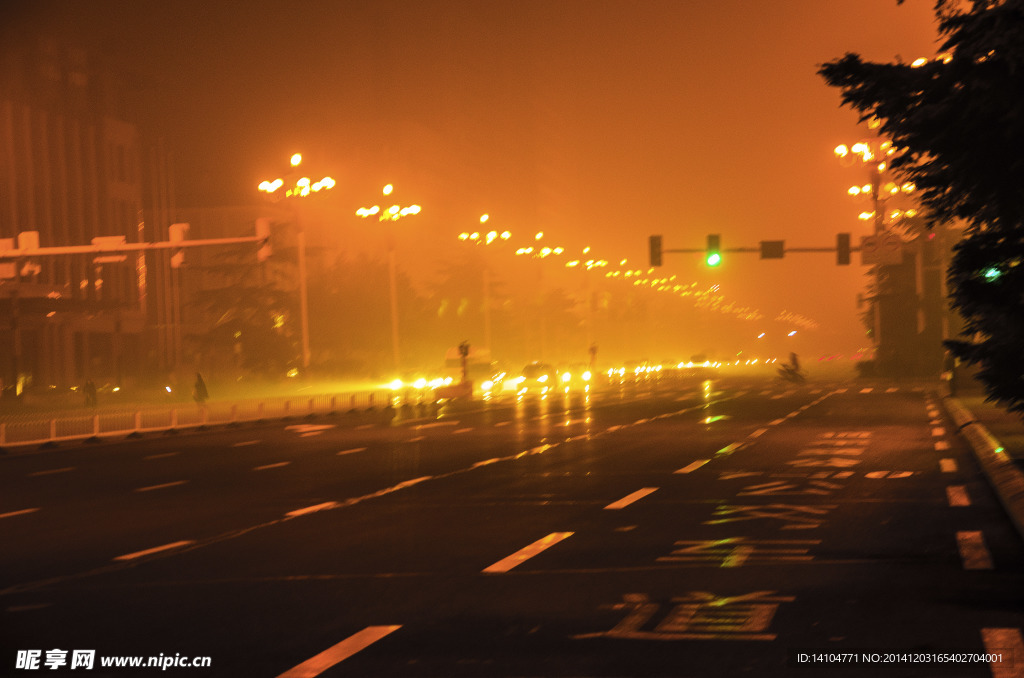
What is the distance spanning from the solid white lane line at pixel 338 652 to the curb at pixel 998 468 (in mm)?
6698

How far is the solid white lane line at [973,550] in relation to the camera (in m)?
10.3

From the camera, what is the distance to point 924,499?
1512 centimetres

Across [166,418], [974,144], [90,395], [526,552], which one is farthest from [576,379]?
[526,552]

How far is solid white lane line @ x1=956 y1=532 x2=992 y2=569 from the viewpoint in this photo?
33.8 ft

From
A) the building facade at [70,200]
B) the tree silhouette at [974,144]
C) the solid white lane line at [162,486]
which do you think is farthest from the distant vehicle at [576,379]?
the tree silhouette at [974,144]

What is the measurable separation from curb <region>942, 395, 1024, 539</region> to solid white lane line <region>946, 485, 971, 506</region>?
369mm

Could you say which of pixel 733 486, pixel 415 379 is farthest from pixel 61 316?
pixel 733 486

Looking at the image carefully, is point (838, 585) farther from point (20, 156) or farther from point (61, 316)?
point (20, 156)

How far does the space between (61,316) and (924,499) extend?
66.0 meters

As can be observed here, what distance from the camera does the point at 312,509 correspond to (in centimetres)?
1540

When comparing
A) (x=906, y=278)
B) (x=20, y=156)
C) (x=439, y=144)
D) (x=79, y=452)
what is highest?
(x=439, y=144)

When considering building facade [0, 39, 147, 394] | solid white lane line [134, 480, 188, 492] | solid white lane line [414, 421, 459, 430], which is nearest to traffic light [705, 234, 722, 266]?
solid white lane line [414, 421, 459, 430]

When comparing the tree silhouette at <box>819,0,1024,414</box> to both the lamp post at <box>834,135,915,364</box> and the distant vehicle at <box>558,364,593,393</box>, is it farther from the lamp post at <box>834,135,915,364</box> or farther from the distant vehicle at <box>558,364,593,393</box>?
the distant vehicle at <box>558,364,593,393</box>

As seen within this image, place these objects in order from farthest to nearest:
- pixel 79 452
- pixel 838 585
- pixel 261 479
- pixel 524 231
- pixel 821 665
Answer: pixel 524 231 < pixel 79 452 < pixel 261 479 < pixel 838 585 < pixel 821 665
